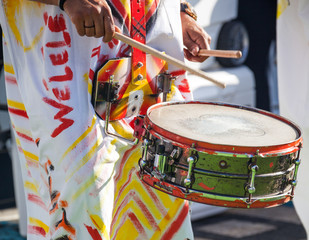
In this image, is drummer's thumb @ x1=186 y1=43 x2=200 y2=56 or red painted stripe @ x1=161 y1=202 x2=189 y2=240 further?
drummer's thumb @ x1=186 y1=43 x2=200 y2=56

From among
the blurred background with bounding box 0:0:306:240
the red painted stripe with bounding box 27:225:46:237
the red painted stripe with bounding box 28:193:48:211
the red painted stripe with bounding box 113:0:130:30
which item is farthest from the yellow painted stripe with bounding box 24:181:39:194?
the blurred background with bounding box 0:0:306:240

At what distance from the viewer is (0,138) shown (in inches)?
135

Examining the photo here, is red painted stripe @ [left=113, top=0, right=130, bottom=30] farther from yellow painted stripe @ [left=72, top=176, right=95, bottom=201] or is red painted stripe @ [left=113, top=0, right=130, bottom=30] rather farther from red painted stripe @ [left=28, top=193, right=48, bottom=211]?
red painted stripe @ [left=28, top=193, right=48, bottom=211]

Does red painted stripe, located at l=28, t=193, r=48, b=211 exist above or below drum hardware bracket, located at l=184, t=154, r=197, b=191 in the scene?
below

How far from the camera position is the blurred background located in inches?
128

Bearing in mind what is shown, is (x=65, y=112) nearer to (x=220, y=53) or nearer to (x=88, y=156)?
(x=88, y=156)

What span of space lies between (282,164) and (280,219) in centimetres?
186

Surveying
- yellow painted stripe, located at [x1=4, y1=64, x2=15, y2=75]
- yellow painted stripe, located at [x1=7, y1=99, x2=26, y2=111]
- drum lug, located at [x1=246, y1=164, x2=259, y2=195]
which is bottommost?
drum lug, located at [x1=246, y1=164, x2=259, y2=195]

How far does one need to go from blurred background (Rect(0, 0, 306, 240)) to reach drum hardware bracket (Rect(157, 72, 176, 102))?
115 centimetres

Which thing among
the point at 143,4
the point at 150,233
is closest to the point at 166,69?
the point at 143,4

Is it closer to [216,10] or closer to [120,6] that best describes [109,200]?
[120,6]

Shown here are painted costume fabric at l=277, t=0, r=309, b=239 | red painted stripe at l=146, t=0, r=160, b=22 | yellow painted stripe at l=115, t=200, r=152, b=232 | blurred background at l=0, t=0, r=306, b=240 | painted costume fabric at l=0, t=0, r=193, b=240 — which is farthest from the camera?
blurred background at l=0, t=0, r=306, b=240

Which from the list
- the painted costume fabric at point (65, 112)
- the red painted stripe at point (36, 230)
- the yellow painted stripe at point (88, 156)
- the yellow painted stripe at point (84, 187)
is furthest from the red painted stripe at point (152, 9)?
the red painted stripe at point (36, 230)

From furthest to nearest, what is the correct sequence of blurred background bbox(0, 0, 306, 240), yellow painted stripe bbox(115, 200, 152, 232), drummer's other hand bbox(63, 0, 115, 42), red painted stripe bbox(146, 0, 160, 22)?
blurred background bbox(0, 0, 306, 240) < yellow painted stripe bbox(115, 200, 152, 232) < red painted stripe bbox(146, 0, 160, 22) < drummer's other hand bbox(63, 0, 115, 42)
